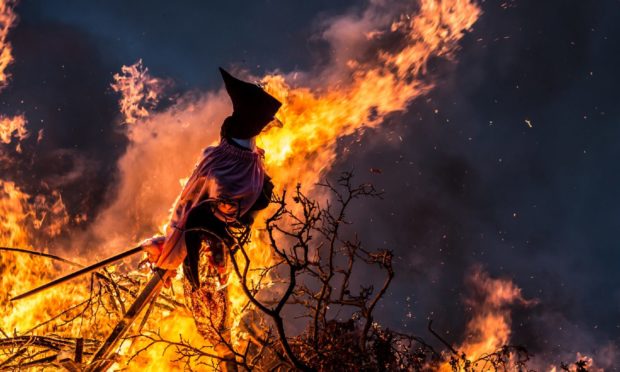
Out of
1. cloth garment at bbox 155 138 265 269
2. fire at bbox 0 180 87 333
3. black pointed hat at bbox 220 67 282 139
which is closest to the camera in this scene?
cloth garment at bbox 155 138 265 269

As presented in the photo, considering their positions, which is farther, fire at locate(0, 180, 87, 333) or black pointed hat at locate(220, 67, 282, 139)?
fire at locate(0, 180, 87, 333)

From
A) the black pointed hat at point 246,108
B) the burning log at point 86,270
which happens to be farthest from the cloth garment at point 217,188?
the burning log at point 86,270

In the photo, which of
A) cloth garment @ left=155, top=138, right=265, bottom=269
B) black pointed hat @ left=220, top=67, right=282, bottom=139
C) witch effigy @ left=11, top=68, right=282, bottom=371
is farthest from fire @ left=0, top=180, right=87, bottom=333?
black pointed hat @ left=220, top=67, right=282, bottom=139

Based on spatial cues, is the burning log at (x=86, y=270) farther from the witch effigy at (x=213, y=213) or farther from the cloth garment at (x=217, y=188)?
the cloth garment at (x=217, y=188)

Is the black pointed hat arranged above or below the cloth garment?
above

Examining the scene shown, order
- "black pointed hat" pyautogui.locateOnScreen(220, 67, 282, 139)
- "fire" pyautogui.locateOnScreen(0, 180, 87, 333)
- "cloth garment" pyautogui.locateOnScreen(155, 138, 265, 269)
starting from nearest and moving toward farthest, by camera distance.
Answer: "cloth garment" pyautogui.locateOnScreen(155, 138, 265, 269) < "black pointed hat" pyautogui.locateOnScreen(220, 67, 282, 139) < "fire" pyautogui.locateOnScreen(0, 180, 87, 333)

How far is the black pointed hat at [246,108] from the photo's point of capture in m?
5.55

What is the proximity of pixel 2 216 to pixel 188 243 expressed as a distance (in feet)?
44.2

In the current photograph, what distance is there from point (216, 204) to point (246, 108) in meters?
1.50

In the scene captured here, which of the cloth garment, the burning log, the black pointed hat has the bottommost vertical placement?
the burning log

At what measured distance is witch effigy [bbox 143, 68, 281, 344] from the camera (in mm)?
5438

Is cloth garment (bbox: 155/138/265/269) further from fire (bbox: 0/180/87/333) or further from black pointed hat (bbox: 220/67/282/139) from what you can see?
fire (bbox: 0/180/87/333)

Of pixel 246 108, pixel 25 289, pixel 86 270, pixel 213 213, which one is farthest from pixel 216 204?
pixel 25 289

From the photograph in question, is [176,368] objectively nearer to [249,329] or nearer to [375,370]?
[249,329]
